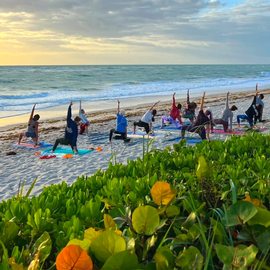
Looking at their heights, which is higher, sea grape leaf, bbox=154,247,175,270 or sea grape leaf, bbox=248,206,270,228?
sea grape leaf, bbox=248,206,270,228

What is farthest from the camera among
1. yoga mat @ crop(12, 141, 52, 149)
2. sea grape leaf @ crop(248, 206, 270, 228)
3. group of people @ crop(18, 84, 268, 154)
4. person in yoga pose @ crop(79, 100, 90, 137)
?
person in yoga pose @ crop(79, 100, 90, 137)

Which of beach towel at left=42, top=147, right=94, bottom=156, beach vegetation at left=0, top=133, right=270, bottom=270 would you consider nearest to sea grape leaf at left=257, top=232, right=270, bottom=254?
beach vegetation at left=0, top=133, right=270, bottom=270

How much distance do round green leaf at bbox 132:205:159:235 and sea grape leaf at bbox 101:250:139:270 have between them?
0.24m

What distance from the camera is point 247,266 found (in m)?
1.12

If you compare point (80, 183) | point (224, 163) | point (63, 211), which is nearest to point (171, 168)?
point (224, 163)

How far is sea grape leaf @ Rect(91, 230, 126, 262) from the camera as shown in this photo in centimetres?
115

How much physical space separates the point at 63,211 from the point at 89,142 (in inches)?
374

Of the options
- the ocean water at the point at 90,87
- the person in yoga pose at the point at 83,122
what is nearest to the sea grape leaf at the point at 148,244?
the person in yoga pose at the point at 83,122

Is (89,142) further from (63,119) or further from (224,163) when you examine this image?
(224,163)

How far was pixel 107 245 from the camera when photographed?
116cm

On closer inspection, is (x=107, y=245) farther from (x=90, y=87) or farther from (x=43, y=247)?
(x=90, y=87)

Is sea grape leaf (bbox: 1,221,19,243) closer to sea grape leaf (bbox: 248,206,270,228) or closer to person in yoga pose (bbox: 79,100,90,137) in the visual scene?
sea grape leaf (bbox: 248,206,270,228)

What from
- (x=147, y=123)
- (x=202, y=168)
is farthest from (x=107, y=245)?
(x=147, y=123)

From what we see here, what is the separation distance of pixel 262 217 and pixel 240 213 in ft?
0.34
